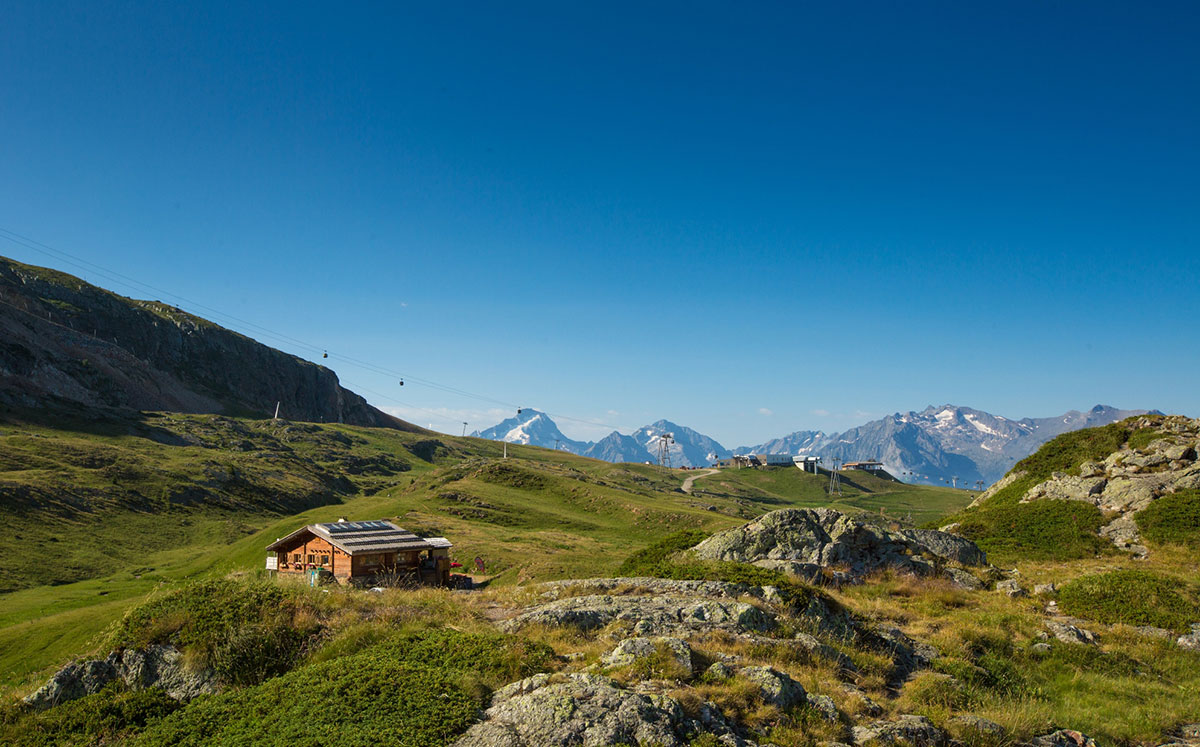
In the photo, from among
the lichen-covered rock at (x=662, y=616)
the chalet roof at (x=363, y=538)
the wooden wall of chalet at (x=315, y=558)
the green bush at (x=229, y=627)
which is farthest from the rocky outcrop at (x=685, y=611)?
the wooden wall of chalet at (x=315, y=558)

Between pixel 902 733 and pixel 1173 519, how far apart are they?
125 feet

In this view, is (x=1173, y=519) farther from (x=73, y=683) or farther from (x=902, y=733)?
(x=73, y=683)

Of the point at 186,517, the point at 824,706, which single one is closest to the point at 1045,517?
the point at 824,706

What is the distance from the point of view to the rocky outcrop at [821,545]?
87.3ft

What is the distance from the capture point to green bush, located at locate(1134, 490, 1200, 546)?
112ft

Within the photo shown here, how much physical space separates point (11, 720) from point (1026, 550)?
155ft

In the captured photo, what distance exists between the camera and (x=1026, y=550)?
3834cm

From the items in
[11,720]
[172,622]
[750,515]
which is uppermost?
[172,622]

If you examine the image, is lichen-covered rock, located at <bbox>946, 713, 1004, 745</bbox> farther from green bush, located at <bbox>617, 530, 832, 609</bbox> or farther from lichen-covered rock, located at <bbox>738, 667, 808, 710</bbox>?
green bush, located at <bbox>617, 530, 832, 609</bbox>

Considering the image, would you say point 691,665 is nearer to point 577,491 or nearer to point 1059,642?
point 1059,642

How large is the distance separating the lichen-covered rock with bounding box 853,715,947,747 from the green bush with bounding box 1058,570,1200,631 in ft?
55.3

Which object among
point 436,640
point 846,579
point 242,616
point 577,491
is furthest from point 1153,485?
point 577,491

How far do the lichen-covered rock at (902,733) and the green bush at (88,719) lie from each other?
524 inches

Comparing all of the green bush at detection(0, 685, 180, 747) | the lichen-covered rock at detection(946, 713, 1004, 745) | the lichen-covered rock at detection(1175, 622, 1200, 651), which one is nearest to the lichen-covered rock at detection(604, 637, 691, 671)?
the lichen-covered rock at detection(946, 713, 1004, 745)
